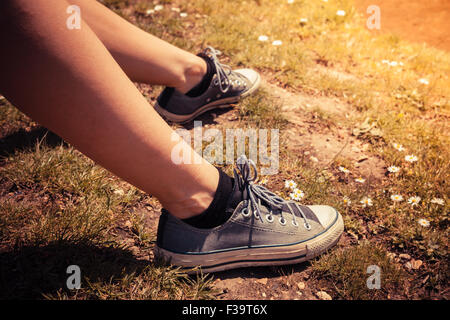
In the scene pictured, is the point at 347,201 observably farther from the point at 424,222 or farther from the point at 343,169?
the point at 424,222

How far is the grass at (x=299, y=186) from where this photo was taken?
1.66 metres

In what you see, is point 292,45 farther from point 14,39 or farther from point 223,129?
point 14,39

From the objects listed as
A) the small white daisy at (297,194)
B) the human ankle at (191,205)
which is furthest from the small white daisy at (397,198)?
the human ankle at (191,205)

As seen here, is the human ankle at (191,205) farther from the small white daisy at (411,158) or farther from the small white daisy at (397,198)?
the small white daisy at (411,158)

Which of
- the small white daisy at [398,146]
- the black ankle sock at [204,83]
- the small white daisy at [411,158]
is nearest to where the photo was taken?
the small white daisy at [411,158]

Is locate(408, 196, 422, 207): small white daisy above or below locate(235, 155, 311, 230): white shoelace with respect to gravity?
below

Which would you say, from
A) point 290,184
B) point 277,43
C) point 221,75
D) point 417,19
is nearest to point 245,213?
point 290,184

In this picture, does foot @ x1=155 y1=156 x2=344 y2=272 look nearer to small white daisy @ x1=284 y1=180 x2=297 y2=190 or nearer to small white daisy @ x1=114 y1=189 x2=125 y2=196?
small white daisy @ x1=284 y1=180 x2=297 y2=190

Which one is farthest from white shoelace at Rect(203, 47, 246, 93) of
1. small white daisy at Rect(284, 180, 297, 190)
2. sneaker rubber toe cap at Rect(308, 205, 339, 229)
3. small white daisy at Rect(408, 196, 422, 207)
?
small white daisy at Rect(408, 196, 422, 207)

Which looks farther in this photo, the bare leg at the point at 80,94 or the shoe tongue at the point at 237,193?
the shoe tongue at the point at 237,193

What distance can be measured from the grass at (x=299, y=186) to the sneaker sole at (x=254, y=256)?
0.22ft

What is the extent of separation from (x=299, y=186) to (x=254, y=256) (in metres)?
0.76

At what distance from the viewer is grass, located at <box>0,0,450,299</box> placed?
1664 mm

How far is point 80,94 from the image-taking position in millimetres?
1098
